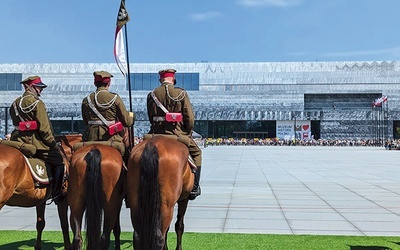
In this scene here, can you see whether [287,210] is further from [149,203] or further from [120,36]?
[149,203]

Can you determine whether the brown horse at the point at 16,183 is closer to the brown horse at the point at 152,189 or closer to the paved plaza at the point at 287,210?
the brown horse at the point at 152,189

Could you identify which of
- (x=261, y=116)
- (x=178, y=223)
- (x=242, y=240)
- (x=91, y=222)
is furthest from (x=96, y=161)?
(x=261, y=116)

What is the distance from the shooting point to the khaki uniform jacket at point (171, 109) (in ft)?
19.4

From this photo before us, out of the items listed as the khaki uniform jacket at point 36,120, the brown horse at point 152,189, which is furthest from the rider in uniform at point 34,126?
the brown horse at point 152,189

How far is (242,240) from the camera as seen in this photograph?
24.5 ft

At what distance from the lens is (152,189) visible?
16.2 ft

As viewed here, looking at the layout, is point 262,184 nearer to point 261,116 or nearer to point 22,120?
point 22,120

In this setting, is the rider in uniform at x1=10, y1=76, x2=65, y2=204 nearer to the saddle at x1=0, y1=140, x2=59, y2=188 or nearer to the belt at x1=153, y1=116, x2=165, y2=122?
the saddle at x1=0, y1=140, x2=59, y2=188

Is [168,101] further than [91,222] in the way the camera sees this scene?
Yes

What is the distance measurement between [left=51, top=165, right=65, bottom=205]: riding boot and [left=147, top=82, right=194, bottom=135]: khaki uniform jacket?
4.75ft

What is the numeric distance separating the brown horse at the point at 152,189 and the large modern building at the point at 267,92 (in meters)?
78.1

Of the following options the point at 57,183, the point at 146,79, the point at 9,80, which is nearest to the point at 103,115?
the point at 57,183

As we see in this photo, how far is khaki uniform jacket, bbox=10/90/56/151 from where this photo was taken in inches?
232

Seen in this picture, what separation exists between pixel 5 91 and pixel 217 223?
8175 centimetres
